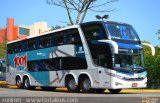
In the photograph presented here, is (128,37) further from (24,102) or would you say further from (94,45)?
(24,102)

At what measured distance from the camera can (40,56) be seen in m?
25.5

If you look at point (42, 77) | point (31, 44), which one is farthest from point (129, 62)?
point (31, 44)

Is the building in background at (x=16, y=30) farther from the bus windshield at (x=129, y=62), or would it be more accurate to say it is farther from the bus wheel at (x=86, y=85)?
the bus windshield at (x=129, y=62)

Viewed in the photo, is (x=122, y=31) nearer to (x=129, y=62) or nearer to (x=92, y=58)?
(x=129, y=62)

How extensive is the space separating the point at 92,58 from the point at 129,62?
1968mm

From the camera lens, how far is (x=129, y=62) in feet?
67.9

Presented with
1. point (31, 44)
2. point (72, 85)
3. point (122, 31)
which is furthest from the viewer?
point (31, 44)

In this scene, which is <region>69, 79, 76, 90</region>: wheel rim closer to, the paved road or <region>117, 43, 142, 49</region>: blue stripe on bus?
the paved road

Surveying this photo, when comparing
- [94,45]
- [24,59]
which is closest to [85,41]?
[94,45]

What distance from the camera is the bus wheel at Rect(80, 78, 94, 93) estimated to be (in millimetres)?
21547

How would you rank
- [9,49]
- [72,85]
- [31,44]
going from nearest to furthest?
[72,85] < [31,44] < [9,49]

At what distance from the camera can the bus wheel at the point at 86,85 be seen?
2155 centimetres

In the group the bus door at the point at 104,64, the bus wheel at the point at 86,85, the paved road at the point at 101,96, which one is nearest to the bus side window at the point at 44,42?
the bus wheel at the point at 86,85

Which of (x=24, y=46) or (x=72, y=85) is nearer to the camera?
(x=72, y=85)
